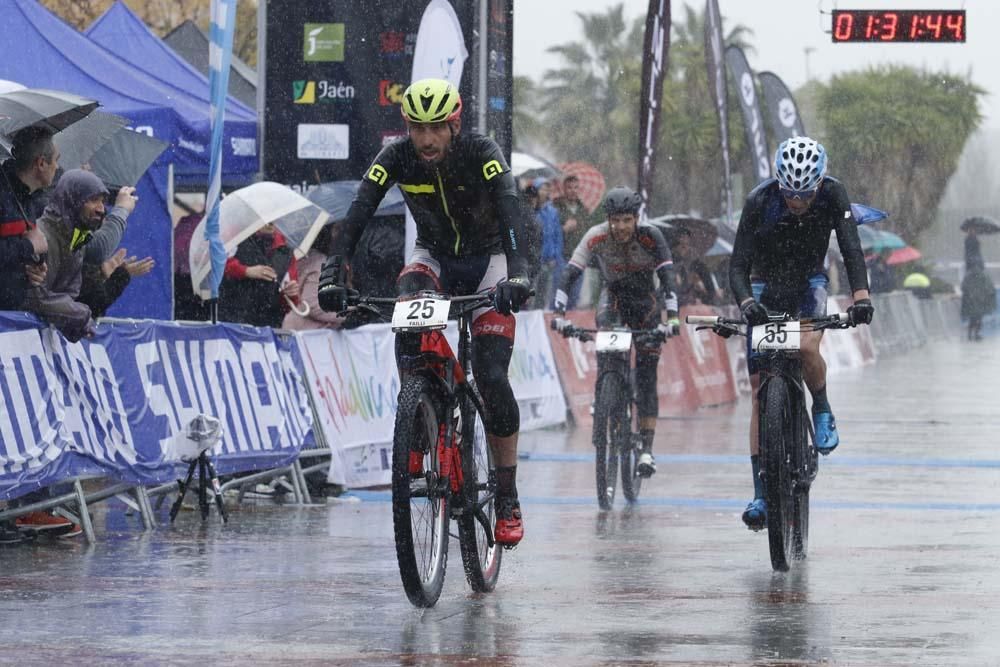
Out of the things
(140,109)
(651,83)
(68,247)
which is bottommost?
(68,247)

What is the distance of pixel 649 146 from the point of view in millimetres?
21344

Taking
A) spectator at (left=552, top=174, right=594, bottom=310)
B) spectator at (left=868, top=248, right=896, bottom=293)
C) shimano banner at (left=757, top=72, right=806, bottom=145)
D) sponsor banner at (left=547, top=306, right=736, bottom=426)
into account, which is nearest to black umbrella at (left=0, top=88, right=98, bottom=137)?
sponsor banner at (left=547, top=306, right=736, bottom=426)

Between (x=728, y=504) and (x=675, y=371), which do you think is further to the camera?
Result: (x=675, y=371)

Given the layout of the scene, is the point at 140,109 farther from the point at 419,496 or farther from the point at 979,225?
the point at 979,225

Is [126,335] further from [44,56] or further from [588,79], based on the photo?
[588,79]

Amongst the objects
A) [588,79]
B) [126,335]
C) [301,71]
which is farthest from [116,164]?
[588,79]

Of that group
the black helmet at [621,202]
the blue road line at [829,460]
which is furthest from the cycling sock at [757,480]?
the blue road line at [829,460]

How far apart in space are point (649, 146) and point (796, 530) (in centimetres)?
1174

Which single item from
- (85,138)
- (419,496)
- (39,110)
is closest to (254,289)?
(85,138)

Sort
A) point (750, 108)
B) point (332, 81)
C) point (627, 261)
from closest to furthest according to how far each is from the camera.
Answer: point (627, 261), point (332, 81), point (750, 108)

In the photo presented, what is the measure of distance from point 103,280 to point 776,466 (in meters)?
4.22

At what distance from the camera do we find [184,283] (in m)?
16.3

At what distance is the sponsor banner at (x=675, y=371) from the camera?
21.2m

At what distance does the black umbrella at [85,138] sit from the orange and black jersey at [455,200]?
4.33 m
